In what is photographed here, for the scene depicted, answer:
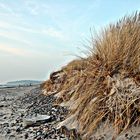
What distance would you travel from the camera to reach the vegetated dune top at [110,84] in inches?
185

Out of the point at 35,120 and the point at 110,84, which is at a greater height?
the point at 110,84

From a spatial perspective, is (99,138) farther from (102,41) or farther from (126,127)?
(102,41)

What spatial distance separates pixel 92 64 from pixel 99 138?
5.57 ft

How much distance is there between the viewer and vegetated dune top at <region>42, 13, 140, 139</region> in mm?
4711

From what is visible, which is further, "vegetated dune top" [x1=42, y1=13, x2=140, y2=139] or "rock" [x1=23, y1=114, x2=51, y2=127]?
"rock" [x1=23, y1=114, x2=51, y2=127]

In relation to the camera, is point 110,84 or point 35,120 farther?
point 35,120

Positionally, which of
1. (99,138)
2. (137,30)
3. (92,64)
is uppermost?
(137,30)

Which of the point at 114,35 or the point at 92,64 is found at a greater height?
the point at 114,35

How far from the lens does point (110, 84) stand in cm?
524

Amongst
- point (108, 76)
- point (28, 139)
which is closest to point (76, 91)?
point (108, 76)

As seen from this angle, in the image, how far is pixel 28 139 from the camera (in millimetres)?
5258

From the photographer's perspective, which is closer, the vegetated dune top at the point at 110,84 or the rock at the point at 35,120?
the vegetated dune top at the point at 110,84

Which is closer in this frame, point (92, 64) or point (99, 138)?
point (99, 138)

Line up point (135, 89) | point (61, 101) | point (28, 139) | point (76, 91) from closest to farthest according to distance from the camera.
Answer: point (135, 89), point (28, 139), point (76, 91), point (61, 101)
